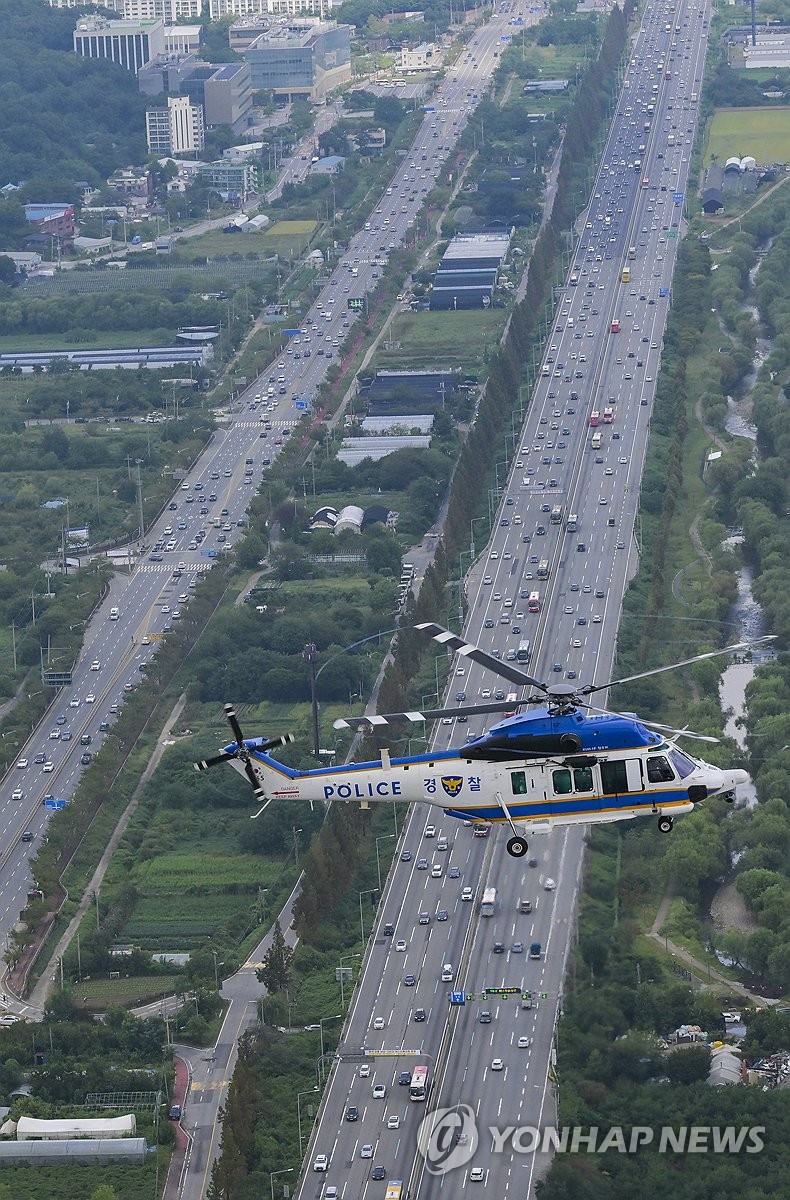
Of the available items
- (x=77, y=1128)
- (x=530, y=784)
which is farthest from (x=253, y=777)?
(x=77, y=1128)

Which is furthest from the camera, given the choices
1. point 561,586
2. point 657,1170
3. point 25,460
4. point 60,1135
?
point 25,460

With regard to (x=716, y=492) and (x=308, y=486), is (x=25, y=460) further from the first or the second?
(x=716, y=492)

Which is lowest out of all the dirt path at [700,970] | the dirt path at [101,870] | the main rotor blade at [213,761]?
the dirt path at [101,870]

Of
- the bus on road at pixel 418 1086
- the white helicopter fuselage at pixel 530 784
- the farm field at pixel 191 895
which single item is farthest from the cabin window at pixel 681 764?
the farm field at pixel 191 895

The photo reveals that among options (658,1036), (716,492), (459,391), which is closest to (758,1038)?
(658,1036)

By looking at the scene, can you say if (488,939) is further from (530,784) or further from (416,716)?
(416,716)

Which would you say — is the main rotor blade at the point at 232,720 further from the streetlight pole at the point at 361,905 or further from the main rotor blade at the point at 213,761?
the streetlight pole at the point at 361,905
